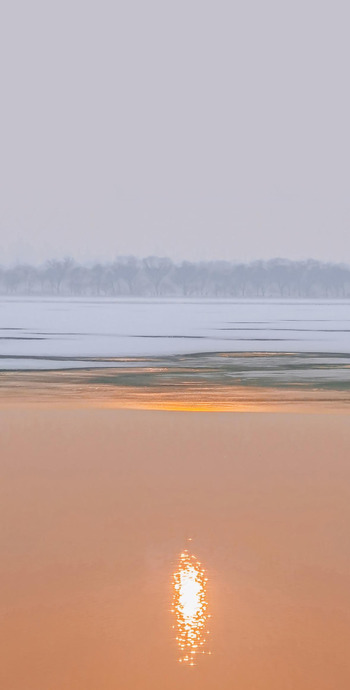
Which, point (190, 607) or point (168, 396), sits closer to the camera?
point (190, 607)

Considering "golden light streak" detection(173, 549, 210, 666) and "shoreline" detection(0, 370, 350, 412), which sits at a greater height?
"shoreline" detection(0, 370, 350, 412)

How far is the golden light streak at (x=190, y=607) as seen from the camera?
6.63 metres

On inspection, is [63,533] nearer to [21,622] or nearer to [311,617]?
[21,622]

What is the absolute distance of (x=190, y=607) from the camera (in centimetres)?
735

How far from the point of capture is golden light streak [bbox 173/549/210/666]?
6629mm

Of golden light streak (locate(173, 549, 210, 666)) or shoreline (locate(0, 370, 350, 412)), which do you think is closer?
golden light streak (locate(173, 549, 210, 666))

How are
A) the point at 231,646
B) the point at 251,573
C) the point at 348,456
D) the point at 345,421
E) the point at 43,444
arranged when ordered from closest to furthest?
the point at 231,646
the point at 251,573
the point at 348,456
the point at 43,444
the point at 345,421

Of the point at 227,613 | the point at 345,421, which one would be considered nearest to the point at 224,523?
the point at 227,613

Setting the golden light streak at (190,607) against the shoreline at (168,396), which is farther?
the shoreline at (168,396)

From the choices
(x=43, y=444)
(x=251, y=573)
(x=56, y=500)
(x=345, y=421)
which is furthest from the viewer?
(x=345, y=421)

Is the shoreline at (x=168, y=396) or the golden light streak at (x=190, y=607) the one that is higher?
the shoreline at (x=168, y=396)

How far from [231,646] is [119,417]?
34.4ft

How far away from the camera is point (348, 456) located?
13.1 meters

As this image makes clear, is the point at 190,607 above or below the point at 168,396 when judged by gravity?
below
